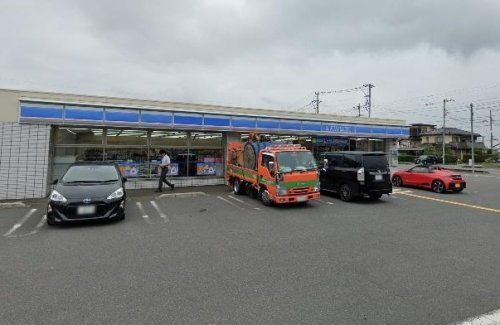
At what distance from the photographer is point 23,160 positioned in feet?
39.1

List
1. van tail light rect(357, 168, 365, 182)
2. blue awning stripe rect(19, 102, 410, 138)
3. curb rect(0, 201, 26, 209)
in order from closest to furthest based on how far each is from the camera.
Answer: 1. curb rect(0, 201, 26, 209)
2. van tail light rect(357, 168, 365, 182)
3. blue awning stripe rect(19, 102, 410, 138)

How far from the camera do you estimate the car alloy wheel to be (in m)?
14.8

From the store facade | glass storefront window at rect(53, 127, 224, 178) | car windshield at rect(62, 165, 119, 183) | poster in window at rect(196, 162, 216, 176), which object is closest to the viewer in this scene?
car windshield at rect(62, 165, 119, 183)

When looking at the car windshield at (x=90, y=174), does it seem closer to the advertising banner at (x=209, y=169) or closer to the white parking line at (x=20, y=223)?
the white parking line at (x=20, y=223)

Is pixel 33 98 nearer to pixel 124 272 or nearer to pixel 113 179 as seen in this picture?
pixel 113 179

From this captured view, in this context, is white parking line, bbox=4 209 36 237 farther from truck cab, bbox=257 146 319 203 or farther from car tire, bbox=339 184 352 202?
car tire, bbox=339 184 352 202

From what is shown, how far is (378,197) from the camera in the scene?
12.4 meters

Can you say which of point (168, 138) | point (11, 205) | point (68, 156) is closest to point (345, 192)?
point (168, 138)

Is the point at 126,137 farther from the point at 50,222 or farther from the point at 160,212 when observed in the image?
the point at 50,222

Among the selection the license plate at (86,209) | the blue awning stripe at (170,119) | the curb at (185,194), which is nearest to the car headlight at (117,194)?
the license plate at (86,209)

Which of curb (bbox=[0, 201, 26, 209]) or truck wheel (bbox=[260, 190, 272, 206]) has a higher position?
truck wheel (bbox=[260, 190, 272, 206])

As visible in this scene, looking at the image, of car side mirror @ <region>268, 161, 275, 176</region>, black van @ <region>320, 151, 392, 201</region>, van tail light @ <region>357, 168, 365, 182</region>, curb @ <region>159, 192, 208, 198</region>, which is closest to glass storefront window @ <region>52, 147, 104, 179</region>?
curb @ <region>159, 192, 208, 198</region>

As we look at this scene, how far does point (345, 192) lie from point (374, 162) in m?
1.55

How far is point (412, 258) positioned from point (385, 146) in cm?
1771
